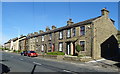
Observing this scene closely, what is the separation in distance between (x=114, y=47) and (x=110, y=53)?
2.34 metres

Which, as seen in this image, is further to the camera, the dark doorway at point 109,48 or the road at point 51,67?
the dark doorway at point 109,48

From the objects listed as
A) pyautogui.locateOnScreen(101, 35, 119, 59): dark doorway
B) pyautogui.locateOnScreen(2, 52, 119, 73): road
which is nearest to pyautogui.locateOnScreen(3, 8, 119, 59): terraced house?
pyautogui.locateOnScreen(101, 35, 119, 59): dark doorway

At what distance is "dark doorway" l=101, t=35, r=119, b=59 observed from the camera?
88.3 feet

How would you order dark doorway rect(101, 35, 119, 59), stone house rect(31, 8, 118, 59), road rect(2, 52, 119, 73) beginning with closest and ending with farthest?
road rect(2, 52, 119, 73), stone house rect(31, 8, 118, 59), dark doorway rect(101, 35, 119, 59)

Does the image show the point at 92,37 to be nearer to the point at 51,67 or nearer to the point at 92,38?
the point at 92,38

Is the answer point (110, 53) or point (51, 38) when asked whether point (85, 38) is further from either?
point (51, 38)

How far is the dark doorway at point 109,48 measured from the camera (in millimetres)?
26903

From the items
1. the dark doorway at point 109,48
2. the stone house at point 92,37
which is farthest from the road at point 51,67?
the dark doorway at point 109,48

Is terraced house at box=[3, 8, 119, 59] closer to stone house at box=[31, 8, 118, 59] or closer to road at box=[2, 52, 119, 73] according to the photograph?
stone house at box=[31, 8, 118, 59]

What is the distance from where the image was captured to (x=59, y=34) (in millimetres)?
35031

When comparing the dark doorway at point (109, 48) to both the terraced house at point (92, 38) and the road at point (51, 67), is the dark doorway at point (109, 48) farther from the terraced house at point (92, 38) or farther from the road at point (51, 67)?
the road at point (51, 67)

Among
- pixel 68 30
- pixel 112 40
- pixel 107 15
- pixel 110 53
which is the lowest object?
pixel 110 53

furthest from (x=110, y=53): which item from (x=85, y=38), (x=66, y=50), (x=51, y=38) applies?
(x=51, y=38)

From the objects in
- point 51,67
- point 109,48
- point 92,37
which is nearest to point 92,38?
point 92,37
